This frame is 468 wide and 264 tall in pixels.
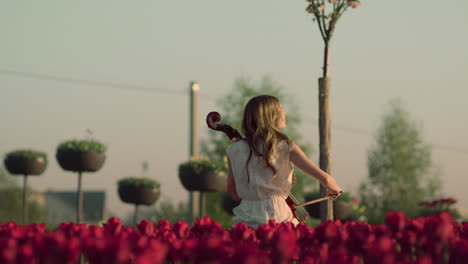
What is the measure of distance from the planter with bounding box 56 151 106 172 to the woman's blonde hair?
34.5 ft

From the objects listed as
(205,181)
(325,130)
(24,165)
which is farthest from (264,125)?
(24,165)

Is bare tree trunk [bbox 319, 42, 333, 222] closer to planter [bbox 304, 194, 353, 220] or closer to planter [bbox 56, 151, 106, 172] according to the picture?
planter [bbox 304, 194, 353, 220]

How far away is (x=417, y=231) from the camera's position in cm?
275

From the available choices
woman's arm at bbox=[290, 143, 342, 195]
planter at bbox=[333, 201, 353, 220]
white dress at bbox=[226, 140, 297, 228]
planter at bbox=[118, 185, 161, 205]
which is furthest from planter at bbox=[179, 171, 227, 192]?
woman's arm at bbox=[290, 143, 342, 195]

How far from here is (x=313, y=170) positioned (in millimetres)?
3982

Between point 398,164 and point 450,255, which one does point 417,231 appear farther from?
point 398,164

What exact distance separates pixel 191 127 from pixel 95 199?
28087 mm

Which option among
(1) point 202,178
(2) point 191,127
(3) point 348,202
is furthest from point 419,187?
(1) point 202,178

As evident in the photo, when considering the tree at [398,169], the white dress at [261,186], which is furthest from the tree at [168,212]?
the white dress at [261,186]

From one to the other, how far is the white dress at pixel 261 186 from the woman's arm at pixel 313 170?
0.06m

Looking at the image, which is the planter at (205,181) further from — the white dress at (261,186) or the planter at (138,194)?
the white dress at (261,186)

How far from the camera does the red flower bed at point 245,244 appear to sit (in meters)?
2.15

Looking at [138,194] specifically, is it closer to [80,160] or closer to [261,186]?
[80,160]

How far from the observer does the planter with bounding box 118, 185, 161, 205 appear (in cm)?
1509
